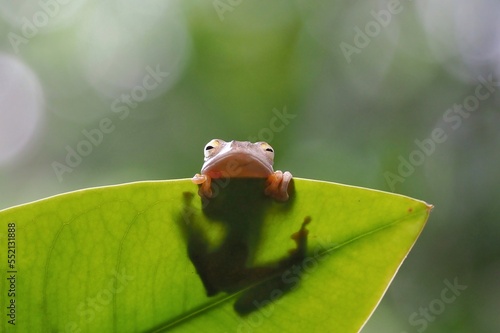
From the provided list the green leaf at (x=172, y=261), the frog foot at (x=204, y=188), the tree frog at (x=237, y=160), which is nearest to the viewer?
the green leaf at (x=172, y=261)

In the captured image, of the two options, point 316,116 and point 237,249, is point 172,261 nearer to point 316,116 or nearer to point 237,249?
point 237,249

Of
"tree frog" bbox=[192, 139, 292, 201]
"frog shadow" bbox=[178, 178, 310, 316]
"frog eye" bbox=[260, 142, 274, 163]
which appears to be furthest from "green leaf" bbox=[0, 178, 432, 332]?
"frog eye" bbox=[260, 142, 274, 163]

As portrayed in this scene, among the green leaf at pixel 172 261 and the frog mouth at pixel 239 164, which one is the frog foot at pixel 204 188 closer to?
the green leaf at pixel 172 261

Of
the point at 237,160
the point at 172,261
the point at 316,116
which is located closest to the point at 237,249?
the point at 172,261

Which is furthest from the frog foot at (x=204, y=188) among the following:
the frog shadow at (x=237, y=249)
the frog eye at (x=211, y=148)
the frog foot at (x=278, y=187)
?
the frog eye at (x=211, y=148)

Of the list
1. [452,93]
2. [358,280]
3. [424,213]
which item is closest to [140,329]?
[358,280]

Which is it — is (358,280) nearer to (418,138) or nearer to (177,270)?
(177,270)
